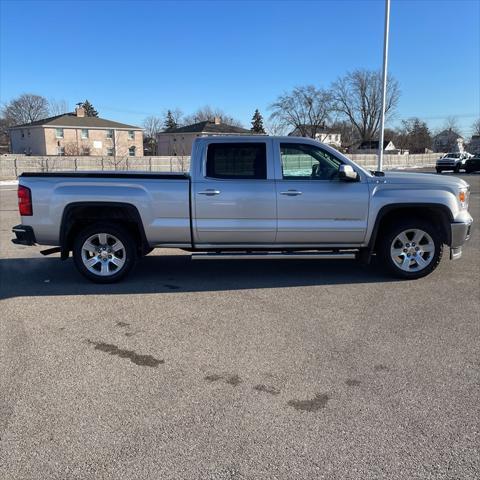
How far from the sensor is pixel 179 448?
2.86 meters

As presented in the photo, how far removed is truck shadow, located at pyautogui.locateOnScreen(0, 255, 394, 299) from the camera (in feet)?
20.4

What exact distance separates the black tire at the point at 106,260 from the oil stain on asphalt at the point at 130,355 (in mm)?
1929

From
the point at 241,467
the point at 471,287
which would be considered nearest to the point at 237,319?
the point at 241,467

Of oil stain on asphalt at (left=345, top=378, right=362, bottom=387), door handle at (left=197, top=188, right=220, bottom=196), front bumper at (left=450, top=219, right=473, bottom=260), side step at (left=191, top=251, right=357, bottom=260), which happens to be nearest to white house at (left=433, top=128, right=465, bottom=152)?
front bumper at (left=450, top=219, right=473, bottom=260)

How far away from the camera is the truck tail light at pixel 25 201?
616 centimetres

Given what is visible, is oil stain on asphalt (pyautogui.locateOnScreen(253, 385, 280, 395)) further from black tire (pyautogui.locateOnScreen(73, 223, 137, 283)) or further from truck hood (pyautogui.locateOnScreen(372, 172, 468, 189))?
truck hood (pyautogui.locateOnScreen(372, 172, 468, 189))

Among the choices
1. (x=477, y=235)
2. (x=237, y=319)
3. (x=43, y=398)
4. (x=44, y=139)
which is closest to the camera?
(x=43, y=398)

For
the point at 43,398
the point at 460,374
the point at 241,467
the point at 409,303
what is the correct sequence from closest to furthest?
the point at 241,467 → the point at 43,398 → the point at 460,374 → the point at 409,303

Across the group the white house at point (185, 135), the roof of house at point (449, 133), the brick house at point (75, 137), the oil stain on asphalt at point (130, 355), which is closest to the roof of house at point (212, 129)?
the white house at point (185, 135)

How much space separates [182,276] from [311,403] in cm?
377

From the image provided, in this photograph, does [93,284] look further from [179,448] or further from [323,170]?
[179,448]

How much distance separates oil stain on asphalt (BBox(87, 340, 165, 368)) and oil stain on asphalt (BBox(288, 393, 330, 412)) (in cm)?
127

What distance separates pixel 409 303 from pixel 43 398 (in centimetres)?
402

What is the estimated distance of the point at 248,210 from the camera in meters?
6.23
